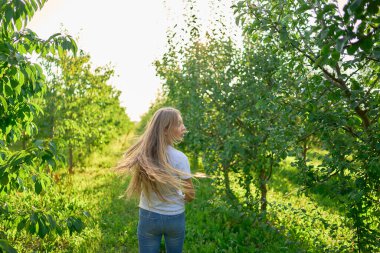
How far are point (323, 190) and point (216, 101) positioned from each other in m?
3.85

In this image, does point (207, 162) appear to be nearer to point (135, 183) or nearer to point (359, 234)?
point (359, 234)

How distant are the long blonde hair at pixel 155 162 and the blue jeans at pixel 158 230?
0.20m

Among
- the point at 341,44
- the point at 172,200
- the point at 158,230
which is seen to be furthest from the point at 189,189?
the point at 341,44

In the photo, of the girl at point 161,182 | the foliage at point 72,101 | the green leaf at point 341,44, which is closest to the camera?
the green leaf at point 341,44

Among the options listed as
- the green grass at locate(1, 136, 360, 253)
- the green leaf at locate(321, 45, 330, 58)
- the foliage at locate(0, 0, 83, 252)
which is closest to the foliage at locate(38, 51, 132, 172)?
the green grass at locate(1, 136, 360, 253)

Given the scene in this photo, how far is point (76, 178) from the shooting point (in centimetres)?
1484

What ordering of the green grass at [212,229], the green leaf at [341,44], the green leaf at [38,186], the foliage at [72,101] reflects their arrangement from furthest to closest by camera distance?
1. the foliage at [72,101]
2. the green grass at [212,229]
3. the green leaf at [38,186]
4. the green leaf at [341,44]

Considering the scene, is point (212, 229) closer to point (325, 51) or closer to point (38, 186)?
point (38, 186)

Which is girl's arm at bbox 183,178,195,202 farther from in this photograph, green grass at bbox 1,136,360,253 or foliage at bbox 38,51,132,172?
foliage at bbox 38,51,132,172

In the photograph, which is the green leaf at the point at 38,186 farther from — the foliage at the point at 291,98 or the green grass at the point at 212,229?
the foliage at the point at 291,98

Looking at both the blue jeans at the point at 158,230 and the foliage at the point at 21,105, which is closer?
the foliage at the point at 21,105

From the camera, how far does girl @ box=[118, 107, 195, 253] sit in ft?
12.3

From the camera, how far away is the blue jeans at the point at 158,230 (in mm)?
3787

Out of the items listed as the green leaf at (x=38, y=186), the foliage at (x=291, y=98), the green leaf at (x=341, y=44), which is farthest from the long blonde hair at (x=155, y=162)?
the green leaf at (x=341, y=44)
